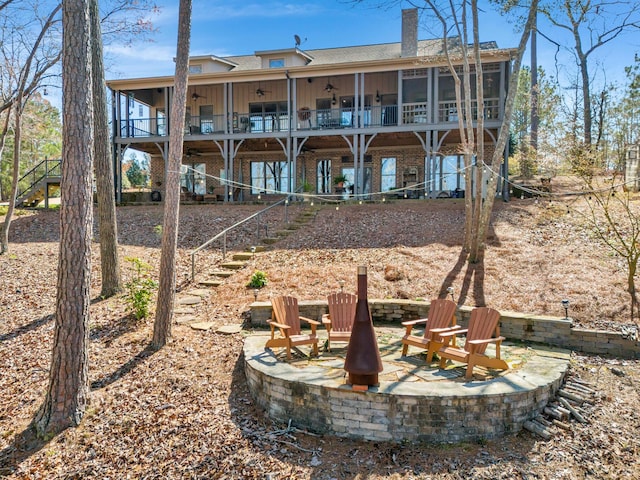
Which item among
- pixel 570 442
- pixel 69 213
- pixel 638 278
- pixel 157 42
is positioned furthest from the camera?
pixel 157 42

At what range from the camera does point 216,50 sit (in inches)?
821

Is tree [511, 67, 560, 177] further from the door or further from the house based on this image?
the door

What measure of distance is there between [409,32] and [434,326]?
670 inches

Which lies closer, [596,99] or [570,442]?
[570,442]

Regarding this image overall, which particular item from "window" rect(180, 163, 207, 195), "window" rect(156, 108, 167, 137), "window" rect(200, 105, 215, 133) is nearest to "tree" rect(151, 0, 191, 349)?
"window" rect(156, 108, 167, 137)

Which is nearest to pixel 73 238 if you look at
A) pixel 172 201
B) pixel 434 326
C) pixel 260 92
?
pixel 172 201

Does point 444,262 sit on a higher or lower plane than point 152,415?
higher

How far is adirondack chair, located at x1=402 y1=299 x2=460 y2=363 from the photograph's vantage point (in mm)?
5324

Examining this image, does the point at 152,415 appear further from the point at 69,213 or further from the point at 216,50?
the point at 216,50

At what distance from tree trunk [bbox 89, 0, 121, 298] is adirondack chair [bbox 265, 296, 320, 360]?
3685 millimetres

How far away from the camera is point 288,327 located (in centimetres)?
537

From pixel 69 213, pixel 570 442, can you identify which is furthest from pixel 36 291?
pixel 570 442

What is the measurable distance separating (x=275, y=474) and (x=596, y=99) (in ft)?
74.7

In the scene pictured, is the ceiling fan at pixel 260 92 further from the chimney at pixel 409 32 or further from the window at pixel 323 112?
the chimney at pixel 409 32
